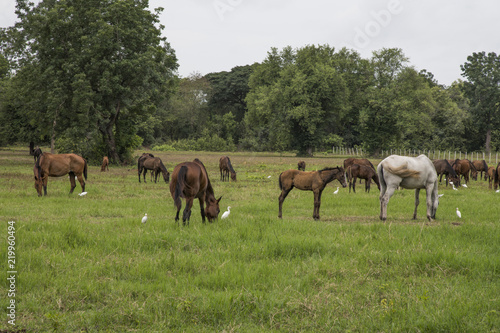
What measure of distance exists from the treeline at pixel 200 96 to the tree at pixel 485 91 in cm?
20

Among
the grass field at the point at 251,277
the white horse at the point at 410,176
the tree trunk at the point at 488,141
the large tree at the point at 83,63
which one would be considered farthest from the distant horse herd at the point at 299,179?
the tree trunk at the point at 488,141

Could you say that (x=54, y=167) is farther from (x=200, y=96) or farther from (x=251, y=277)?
(x=200, y=96)

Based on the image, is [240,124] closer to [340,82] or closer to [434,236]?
[340,82]

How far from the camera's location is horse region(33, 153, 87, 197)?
52.7 feet

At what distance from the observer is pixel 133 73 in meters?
33.7

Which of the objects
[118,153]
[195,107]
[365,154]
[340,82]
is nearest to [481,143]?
[365,154]

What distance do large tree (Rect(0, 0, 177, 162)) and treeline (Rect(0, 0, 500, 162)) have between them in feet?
0.32

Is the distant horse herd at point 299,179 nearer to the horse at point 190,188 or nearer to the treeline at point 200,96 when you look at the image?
the horse at point 190,188

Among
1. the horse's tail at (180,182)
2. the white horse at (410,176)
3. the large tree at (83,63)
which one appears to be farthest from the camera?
the large tree at (83,63)

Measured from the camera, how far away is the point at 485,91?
232 ft

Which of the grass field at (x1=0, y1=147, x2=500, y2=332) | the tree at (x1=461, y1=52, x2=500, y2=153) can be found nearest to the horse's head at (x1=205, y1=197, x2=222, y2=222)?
the grass field at (x1=0, y1=147, x2=500, y2=332)

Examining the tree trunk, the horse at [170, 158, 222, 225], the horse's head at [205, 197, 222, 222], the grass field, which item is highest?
the tree trunk

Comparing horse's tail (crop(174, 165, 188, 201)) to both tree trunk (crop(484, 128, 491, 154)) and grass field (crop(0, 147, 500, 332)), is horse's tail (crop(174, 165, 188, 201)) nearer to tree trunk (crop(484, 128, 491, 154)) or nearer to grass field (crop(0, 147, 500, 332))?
grass field (crop(0, 147, 500, 332))

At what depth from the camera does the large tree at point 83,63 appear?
3197 centimetres
